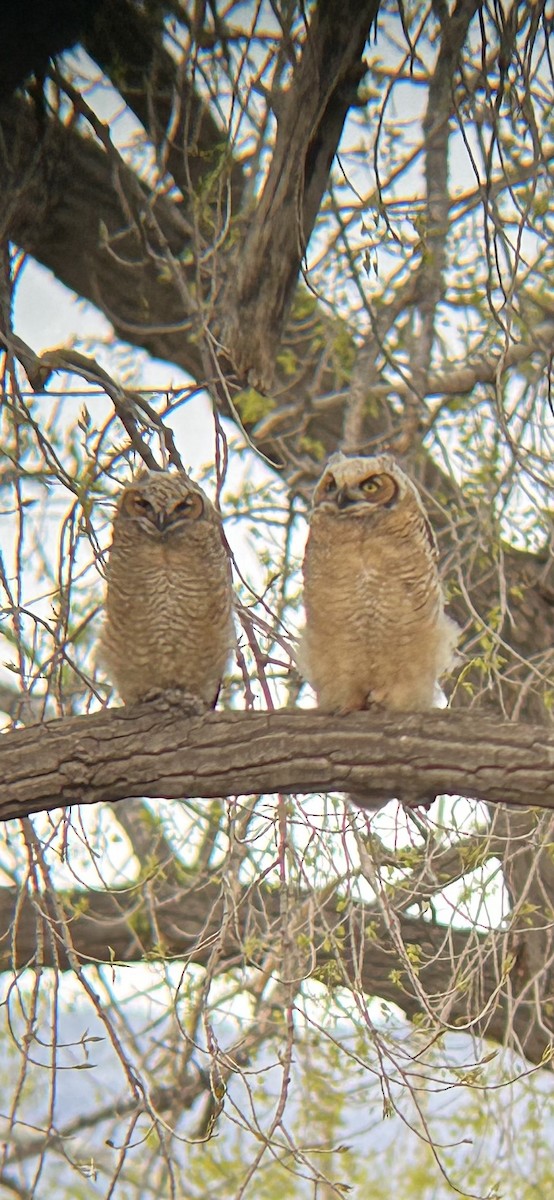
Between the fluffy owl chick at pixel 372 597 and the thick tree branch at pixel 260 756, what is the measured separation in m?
0.34

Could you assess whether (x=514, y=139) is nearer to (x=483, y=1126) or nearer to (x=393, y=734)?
(x=393, y=734)

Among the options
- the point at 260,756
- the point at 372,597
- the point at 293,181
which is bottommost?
the point at 260,756

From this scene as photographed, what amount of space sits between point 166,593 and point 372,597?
0.50 m

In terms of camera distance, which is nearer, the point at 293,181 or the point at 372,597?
the point at 372,597

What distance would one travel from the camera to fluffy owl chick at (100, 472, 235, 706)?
284 cm

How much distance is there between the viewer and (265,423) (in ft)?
14.5

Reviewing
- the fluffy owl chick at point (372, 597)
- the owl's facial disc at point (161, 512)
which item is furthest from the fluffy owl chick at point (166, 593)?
the fluffy owl chick at point (372, 597)

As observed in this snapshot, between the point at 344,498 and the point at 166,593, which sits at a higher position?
the point at 344,498

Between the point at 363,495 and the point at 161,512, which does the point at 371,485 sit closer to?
the point at 363,495

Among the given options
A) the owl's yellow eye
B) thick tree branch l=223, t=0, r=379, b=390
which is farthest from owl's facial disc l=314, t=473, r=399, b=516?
thick tree branch l=223, t=0, r=379, b=390

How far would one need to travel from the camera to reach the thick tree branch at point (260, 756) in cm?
219

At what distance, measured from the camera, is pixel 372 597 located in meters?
2.68

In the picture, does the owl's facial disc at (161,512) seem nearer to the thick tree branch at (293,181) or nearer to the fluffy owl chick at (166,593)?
the fluffy owl chick at (166,593)

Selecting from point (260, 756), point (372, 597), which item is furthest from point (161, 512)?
point (260, 756)
